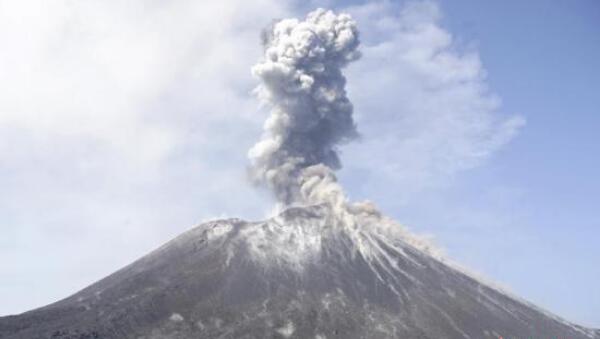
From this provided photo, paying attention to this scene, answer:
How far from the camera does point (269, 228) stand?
440 feet

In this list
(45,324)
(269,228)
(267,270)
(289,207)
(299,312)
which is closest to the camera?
(45,324)

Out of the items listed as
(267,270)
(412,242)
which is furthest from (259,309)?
(412,242)

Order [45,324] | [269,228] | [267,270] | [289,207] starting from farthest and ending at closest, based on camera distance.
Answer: [289,207] < [269,228] < [267,270] < [45,324]

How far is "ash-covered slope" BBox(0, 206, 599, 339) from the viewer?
9681 cm

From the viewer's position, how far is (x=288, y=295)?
4230 inches

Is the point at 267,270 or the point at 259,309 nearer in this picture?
the point at 259,309

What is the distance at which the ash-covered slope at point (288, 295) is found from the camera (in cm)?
9681

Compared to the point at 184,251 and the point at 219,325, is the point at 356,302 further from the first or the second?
the point at 184,251

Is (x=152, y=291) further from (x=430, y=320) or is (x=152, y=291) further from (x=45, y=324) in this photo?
(x=430, y=320)

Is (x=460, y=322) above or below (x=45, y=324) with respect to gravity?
below

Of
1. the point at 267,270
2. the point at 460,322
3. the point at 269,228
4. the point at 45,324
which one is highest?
the point at 269,228

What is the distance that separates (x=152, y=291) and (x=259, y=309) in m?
19.6

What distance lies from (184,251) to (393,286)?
140ft

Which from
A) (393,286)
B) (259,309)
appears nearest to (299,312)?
(259,309)
